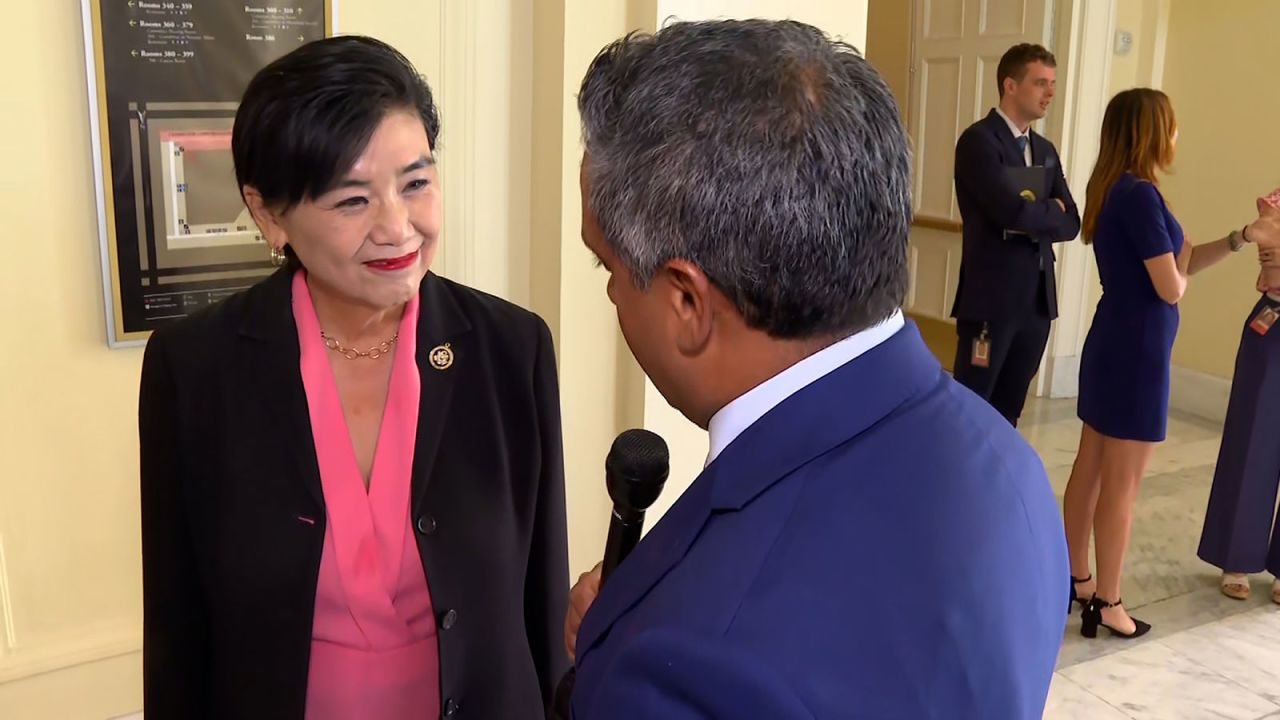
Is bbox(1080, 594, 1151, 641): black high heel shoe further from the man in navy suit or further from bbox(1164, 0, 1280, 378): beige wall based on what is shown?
bbox(1164, 0, 1280, 378): beige wall

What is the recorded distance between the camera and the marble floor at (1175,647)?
3.32 meters

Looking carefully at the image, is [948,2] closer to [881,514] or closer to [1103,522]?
[1103,522]

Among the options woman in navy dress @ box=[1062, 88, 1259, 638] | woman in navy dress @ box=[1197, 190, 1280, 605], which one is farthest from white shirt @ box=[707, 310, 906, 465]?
woman in navy dress @ box=[1197, 190, 1280, 605]

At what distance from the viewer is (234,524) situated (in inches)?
61.4

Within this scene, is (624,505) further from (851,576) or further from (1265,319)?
(1265,319)

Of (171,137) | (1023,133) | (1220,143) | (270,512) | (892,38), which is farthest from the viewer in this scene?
(892,38)

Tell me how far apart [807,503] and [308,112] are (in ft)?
3.24

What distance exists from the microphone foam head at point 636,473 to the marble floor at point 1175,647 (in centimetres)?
248

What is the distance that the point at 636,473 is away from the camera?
4.13ft

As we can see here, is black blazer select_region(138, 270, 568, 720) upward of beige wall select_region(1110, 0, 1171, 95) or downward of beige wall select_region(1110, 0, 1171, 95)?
downward

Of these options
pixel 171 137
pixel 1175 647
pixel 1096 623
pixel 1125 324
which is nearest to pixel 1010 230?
pixel 1125 324

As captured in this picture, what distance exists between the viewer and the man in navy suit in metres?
4.33

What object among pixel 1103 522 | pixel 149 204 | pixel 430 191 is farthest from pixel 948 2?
pixel 430 191

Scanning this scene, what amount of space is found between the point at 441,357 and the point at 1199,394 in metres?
6.07
